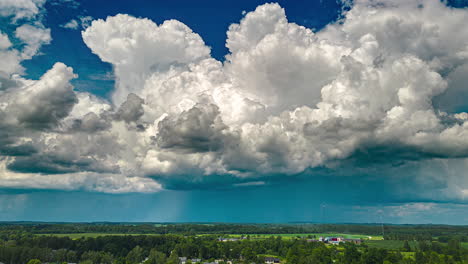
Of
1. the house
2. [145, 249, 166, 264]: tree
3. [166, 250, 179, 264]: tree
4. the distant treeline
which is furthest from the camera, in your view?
the house

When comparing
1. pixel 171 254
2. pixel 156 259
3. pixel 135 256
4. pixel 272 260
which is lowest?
pixel 272 260

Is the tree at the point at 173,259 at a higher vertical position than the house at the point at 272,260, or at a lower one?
higher

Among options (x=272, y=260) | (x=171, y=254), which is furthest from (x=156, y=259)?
(x=272, y=260)

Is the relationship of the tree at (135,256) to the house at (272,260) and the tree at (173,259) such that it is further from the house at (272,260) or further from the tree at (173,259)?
the house at (272,260)

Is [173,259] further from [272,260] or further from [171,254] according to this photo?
[272,260]

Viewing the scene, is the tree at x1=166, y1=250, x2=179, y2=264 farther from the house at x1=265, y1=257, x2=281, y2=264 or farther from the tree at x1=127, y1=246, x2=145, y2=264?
the house at x1=265, y1=257, x2=281, y2=264

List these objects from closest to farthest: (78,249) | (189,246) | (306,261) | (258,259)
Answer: (306,261)
(258,259)
(78,249)
(189,246)

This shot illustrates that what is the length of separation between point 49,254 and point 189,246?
219 feet

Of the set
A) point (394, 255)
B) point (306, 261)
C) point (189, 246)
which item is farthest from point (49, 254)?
point (394, 255)

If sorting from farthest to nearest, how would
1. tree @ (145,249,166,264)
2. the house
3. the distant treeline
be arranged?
the house → tree @ (145,249,166,264) → the distant treeline

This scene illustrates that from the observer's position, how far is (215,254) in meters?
199

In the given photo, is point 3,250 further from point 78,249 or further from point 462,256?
point 462,256

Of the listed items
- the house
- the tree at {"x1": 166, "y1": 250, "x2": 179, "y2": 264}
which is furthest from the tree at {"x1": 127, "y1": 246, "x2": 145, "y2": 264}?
the house

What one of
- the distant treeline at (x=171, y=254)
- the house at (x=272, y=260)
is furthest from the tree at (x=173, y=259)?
the house at (x=272, y=260)
